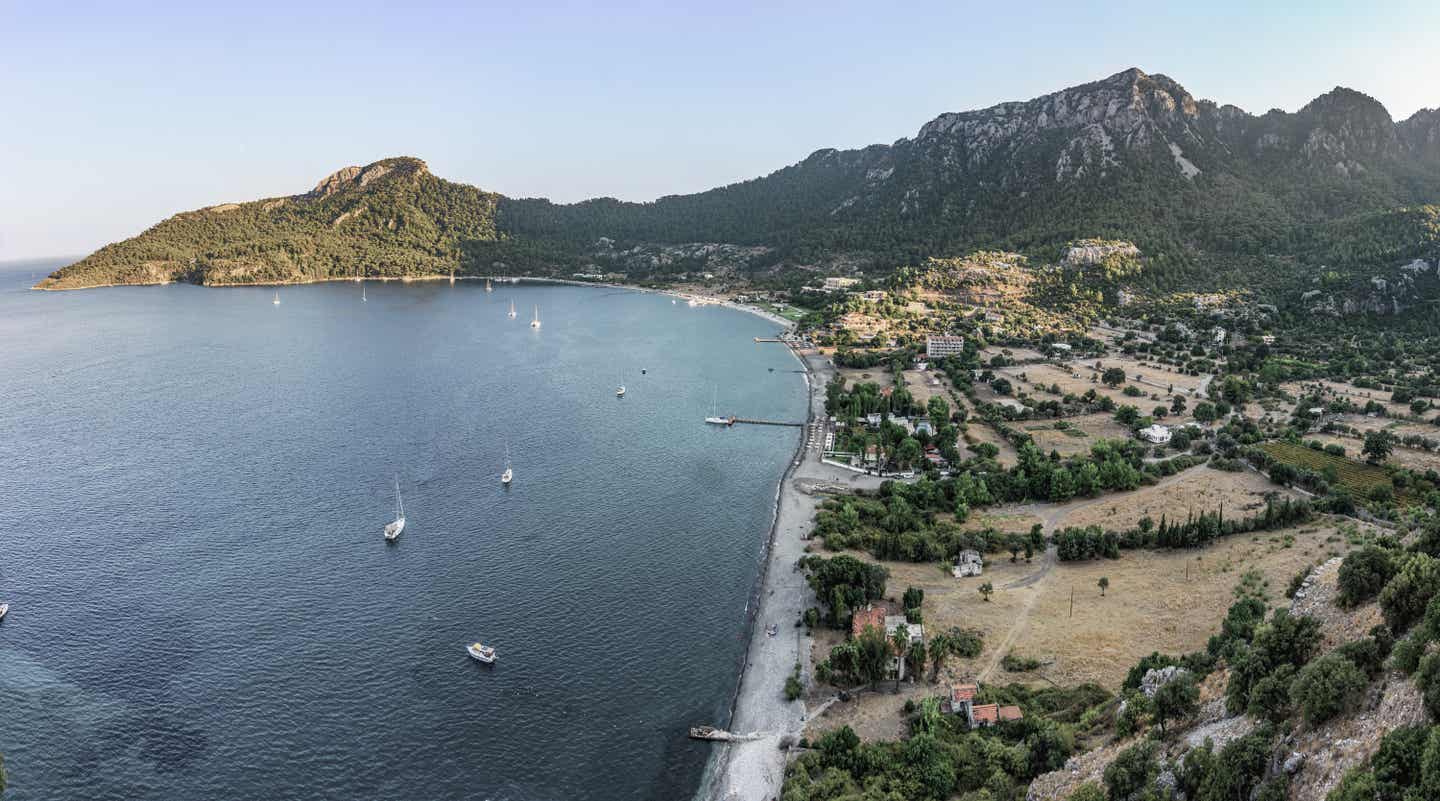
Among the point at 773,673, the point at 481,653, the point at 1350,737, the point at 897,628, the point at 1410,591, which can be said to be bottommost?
the point at 773,673

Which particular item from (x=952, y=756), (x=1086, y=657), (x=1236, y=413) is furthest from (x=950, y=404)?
(x=952, y=756)

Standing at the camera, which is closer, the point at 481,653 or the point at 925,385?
the point at 481,653

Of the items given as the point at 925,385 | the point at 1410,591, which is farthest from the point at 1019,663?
the point at 925,385

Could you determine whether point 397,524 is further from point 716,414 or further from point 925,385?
point 925,385

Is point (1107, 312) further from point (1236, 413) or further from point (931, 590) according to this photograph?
point (931, 590)

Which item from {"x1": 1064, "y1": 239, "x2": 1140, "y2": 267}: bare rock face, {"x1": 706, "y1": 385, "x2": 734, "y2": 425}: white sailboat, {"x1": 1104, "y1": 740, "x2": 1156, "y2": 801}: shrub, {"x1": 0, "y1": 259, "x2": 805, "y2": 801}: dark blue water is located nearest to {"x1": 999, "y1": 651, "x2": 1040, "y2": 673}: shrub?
{"x1": 1104, "y1": 740, "x2": 1156, "y2": 801}: shrub
